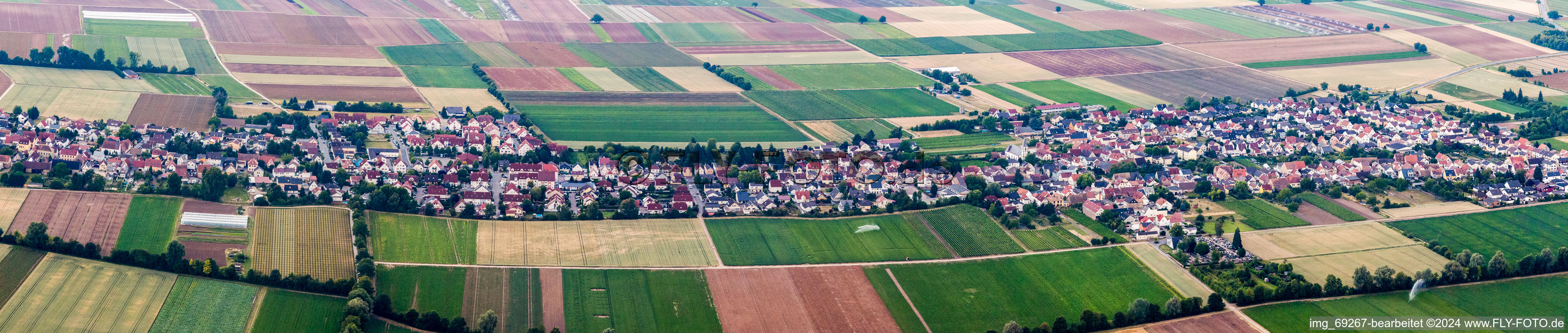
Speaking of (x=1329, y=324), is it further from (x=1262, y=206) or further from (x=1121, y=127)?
(x=1121, y=127)

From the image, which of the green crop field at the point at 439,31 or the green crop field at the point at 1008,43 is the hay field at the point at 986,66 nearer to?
the green crop field at the point at 1008,43

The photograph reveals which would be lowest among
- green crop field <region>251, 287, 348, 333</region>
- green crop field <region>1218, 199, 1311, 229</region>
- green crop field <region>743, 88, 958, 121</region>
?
green crop field <region>251, 287, 348, 333</region>

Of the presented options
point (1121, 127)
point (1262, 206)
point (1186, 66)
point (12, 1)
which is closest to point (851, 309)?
point (1262, 206)

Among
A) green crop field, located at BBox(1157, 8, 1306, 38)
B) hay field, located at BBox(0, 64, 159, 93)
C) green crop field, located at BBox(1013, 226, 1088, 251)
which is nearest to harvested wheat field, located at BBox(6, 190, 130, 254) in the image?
hay field, located at BBox(0, 64, 159, 93)

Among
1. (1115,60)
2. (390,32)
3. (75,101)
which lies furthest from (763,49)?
(75,101)

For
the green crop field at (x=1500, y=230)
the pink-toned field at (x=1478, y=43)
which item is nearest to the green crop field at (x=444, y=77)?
the green crop field at (x=1500, y=230)

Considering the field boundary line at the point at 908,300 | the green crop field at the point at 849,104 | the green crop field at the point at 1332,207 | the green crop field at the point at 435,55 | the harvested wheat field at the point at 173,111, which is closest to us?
the field boundary line at the point at 908,300

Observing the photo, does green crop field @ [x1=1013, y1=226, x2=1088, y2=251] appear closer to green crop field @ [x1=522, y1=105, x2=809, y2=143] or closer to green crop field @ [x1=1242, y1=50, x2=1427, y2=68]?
green crop field @ [x1=522, y1=105, x2=809, y2=143]
